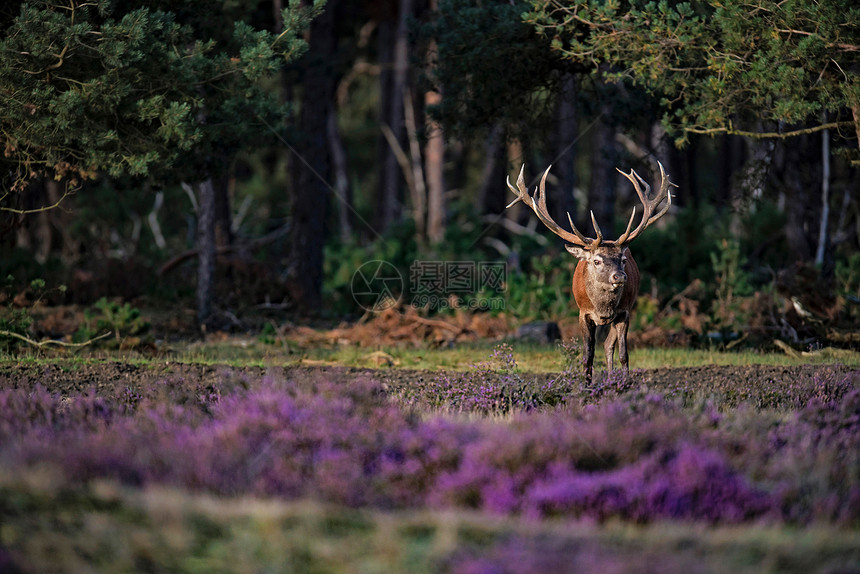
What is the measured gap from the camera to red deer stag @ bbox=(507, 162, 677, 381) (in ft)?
32.1

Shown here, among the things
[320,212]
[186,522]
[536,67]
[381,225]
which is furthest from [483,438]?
[381,225]

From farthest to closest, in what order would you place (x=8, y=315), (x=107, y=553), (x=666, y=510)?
1. (x=8, y=315)
2. (x=666, y=510)
3. (x=107, y=553)

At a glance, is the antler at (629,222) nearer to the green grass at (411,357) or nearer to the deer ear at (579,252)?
the deer ear at (579,252)

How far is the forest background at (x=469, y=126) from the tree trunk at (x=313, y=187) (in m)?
0.04

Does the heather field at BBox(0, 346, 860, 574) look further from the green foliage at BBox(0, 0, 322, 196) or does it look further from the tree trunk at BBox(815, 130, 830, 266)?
the tree trunk at BBox(815, 130, 830, 266)

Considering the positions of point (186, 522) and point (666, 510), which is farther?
point (666, 510)

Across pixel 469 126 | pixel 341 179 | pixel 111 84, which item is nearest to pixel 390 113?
pixel 341 179

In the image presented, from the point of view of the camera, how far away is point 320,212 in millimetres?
19125

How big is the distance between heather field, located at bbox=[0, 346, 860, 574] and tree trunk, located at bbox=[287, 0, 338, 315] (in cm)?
1046

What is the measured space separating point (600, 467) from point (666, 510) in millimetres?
771

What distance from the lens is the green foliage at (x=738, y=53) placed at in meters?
9.77

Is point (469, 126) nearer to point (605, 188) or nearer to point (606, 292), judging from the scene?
point (605, 188)

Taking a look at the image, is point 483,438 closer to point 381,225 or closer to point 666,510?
point 666,510

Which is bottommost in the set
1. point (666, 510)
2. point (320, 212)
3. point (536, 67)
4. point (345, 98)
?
point (666, 510)
